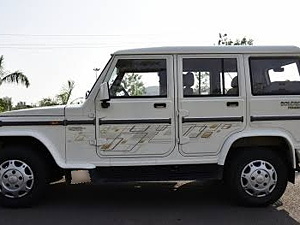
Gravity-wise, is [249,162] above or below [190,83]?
below

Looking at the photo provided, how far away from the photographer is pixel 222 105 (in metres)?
6.73

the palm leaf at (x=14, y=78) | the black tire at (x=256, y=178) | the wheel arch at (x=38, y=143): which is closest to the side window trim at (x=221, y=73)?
the black tire at (x=256, y=178)

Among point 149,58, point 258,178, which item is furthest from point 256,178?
point 149,58

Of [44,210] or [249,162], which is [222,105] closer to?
[249,162]

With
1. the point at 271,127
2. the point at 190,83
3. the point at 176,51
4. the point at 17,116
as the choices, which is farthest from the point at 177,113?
the point at 17,116

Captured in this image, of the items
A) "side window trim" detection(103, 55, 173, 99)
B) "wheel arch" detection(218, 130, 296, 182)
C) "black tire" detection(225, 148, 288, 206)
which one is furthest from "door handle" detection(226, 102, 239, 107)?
"side window trim" detection(103, 55, 173, 99)

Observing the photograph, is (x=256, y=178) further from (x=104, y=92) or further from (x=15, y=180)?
(x=15, y=180)

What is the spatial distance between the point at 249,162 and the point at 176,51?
6.43 ft

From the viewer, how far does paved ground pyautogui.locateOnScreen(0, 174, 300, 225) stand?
6.12 meters

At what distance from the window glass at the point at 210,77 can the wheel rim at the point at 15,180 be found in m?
2.62

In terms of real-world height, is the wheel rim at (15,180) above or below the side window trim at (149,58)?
below

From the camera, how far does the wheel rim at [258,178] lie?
6.75 metres

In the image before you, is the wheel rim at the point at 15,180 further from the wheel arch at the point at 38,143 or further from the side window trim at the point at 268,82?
the side window trim at the point at 268,82

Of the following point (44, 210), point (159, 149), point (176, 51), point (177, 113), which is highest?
point (176, 51)
